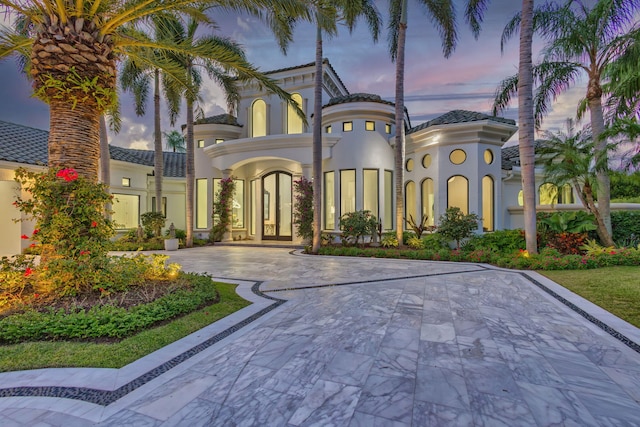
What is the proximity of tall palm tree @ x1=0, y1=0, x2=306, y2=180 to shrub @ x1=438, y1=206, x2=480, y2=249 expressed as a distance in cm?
943

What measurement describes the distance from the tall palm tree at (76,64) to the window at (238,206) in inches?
438

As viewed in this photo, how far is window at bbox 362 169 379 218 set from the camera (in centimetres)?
1349

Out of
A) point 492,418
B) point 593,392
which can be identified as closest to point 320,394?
point 492,418

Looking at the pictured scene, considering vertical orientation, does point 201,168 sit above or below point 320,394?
above

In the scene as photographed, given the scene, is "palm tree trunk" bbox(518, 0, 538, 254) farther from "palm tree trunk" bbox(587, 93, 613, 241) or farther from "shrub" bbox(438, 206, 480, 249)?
"palm tree trunk" bbox(587, 93, 613, 241)

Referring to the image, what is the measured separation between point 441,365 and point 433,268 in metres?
5.82

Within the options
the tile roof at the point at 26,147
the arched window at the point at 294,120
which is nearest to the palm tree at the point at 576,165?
the arched window at the point at 294,120

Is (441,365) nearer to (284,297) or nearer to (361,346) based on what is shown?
(361,346)

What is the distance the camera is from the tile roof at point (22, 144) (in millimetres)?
10219

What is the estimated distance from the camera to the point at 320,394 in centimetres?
246

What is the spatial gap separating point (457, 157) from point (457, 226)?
11.5ft

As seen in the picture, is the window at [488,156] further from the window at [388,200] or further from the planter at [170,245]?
the planter at [170,245]

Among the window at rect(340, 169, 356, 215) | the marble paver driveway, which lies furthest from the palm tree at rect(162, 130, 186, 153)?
the marble paver driveway

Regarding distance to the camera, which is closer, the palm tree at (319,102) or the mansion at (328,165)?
the palm tree at (319,102)
